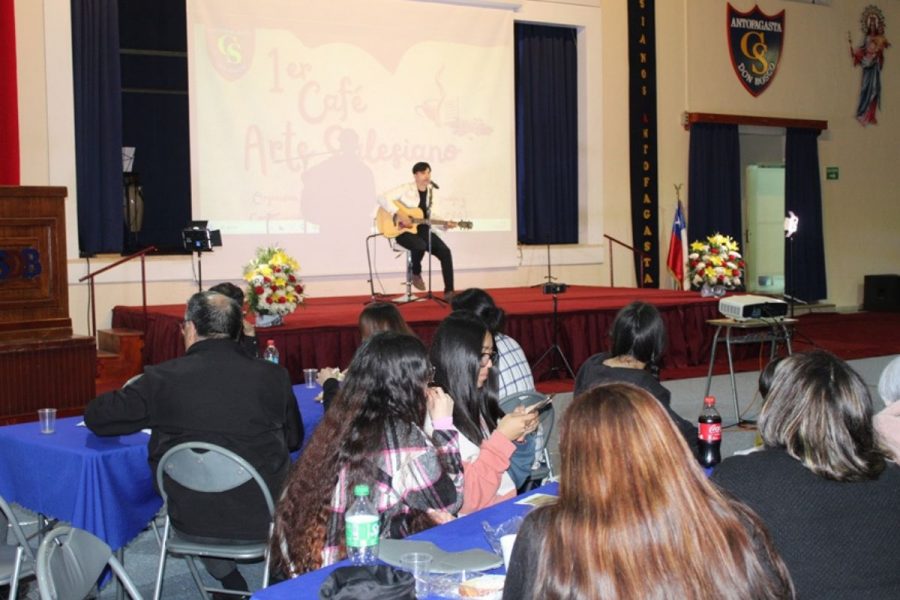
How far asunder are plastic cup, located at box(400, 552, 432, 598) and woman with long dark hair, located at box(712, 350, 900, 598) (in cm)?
64

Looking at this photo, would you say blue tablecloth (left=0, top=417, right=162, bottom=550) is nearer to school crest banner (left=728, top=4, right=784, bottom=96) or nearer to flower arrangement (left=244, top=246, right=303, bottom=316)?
flower arrangement (left=244, top=246, right=303, bottom=316)

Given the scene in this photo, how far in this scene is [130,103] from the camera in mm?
10422

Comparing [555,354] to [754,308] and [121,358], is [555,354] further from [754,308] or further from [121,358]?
[121,358]

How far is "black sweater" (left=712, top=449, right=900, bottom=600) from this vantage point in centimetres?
198

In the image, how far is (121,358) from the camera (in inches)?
334

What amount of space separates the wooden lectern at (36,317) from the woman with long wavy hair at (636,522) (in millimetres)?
4952

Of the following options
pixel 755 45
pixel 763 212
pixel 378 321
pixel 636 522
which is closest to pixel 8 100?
pixel 378 321

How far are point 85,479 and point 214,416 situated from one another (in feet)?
1.68

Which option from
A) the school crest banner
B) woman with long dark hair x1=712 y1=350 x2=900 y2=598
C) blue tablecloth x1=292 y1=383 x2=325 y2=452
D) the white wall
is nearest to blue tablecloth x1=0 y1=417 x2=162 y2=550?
blue tablecloth x1=292 y1=383 x2=325 y2=452

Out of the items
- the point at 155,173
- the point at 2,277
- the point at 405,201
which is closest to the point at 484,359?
the point at 2,277

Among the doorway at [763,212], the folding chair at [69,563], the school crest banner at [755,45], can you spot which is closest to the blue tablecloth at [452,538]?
the folding chair at [69,563]

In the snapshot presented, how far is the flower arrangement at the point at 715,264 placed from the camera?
9.71 meters

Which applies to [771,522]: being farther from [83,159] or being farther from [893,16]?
[893,16]

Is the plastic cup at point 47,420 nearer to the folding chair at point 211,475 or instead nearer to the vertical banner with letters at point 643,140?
the folding chair at point 211,475
